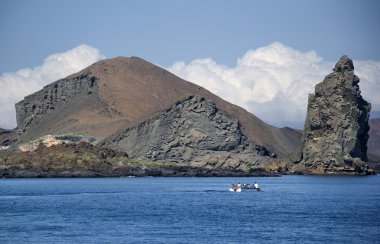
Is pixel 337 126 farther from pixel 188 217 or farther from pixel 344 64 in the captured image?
pixel 188 217

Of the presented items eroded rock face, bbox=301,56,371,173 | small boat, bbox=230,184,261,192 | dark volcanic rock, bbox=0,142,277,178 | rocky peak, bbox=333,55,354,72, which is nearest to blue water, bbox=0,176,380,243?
small boat, bbox=230,184,261,192

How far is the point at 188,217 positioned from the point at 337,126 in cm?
12098

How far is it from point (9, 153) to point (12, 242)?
474 ft

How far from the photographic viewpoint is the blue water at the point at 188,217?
6038 cm

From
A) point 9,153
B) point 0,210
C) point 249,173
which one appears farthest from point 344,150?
point 0,210

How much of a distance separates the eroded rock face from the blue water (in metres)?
79.1

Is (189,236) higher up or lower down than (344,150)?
lower down

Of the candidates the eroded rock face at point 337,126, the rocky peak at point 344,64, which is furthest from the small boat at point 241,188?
the rocky peak at point 344,64

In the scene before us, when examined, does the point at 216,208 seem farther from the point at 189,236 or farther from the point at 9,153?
the point at 9,153

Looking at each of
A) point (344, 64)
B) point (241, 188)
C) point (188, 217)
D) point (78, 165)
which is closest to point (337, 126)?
point (344, 64)

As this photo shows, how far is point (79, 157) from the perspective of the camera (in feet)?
599

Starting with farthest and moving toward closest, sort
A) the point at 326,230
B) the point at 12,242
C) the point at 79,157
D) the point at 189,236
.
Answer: the point at 79,157
the point at 326,230
the point at 189,236
the point at 12,242

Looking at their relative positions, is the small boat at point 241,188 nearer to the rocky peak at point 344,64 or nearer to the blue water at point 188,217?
the blue water at point 188,217

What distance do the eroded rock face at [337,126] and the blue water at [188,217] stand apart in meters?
79.1
